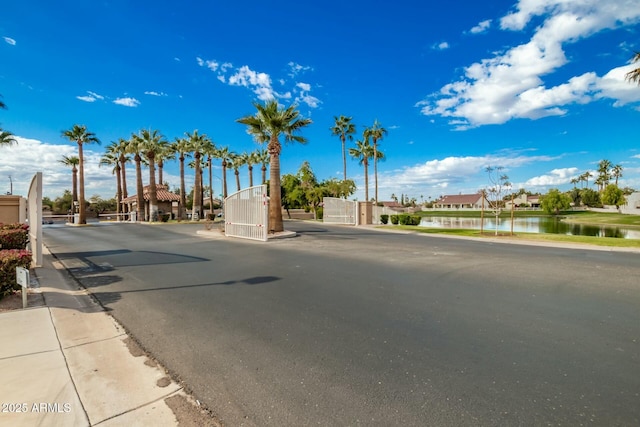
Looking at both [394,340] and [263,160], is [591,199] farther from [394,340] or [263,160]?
[394,340]

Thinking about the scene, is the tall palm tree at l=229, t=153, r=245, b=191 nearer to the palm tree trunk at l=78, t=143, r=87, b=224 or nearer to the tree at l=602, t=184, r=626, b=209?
the palm tree trunk at l=78, t=143, r=87, b=224

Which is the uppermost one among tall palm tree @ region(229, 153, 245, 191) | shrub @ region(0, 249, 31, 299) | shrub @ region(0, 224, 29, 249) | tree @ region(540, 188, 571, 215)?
tall palm tree @ region(229, 153, 245, 191)

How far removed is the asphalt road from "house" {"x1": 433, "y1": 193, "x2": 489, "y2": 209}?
11121 centimetres

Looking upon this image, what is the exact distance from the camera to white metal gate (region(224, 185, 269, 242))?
16812 mm

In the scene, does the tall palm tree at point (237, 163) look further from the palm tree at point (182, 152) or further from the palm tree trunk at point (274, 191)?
the palm tree trunk at point (274, 191)

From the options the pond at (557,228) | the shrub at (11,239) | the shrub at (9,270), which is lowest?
the pond at (557,228)

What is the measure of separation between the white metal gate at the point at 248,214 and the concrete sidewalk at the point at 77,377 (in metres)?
11.8

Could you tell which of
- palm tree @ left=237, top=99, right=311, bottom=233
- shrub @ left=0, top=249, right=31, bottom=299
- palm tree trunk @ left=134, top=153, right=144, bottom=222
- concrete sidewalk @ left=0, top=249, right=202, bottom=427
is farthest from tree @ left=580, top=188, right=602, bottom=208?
shrub @ left=0, top=249, right=31, bottom=299

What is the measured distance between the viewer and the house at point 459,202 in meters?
110

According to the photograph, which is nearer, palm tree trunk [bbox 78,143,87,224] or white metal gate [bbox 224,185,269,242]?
white metal gate [bbox 224,185,269,242]

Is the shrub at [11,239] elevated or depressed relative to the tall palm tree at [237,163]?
depressed

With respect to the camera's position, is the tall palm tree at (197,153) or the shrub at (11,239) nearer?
the shrub at (11,239)

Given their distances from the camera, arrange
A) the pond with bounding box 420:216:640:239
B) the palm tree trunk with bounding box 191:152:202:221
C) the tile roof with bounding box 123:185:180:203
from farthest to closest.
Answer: the tile roof with bounding box 123:185:180:203, the palm tree trunk with bounding box 191:152:202:221, the pond with bounding box 420:216:640:239

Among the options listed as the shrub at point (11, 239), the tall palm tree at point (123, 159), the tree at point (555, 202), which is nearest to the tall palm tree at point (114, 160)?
the tall palm tree at point (123, 159)
